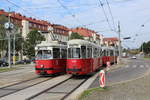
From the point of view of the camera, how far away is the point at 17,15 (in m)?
89.6

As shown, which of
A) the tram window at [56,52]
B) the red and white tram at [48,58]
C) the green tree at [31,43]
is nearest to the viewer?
the red and white tram at [48,58]

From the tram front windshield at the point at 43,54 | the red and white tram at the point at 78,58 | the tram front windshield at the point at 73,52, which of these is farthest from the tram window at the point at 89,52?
the tram front windshield at the point at 43,54

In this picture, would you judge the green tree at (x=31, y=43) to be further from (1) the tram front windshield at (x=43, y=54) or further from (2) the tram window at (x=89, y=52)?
(2) the tram window at (x=89, y=52)

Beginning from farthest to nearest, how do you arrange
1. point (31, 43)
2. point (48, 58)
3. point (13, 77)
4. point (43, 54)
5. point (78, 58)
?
point (31, 43), point (13, 77), point (43, 54), point (48, 58), point (78, 58)

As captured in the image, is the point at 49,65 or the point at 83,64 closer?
the point at 83,64

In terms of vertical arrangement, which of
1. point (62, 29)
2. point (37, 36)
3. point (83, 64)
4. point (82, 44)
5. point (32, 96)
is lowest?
Answer: point (32, 96)

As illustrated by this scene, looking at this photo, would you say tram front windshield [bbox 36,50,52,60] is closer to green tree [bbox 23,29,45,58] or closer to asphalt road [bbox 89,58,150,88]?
asphalt road [bbox 89,58,150,88]

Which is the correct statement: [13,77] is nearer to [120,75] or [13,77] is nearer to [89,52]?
[89,52]

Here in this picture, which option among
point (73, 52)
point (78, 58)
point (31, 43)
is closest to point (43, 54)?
point (73, 52)

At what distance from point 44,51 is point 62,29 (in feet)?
320

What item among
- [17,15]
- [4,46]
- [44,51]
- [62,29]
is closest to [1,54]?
[4,46]

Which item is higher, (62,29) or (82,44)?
(62,29)

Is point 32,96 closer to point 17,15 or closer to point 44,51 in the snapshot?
point 44,51

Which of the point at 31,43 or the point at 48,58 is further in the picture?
the point at 31,43
